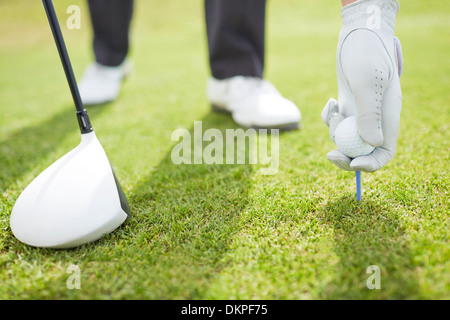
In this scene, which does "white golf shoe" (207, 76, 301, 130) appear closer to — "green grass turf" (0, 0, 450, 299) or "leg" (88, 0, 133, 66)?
"green grass turf" (0, 0, 450, 299)

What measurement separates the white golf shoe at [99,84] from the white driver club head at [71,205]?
1.77 m

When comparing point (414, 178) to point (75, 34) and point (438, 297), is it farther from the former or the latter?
point (75, 34)

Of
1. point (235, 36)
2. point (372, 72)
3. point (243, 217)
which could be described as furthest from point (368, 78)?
point (235, 36)

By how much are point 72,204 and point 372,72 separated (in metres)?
0.96

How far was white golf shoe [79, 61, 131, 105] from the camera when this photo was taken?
268cm

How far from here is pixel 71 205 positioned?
0.98 m

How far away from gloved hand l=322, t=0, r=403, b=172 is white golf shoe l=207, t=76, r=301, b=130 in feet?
2.84

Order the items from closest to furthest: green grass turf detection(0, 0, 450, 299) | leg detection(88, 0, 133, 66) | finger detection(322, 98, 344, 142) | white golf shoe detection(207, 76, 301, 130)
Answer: green grass turf detection(0, 0, 450, 299)
finger detection(322, 98, 344, 142)
white golf shoe detection(207, 76, 301, 130)
leg detection(88, 0, 133, 66)

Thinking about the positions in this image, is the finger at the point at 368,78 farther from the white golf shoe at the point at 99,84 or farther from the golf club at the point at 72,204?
the white golf shoe at the point at 99,84

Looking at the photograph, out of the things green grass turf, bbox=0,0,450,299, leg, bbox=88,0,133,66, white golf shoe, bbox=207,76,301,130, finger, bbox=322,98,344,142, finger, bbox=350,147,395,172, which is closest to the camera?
green grass turf, bbox=0,0,450,299

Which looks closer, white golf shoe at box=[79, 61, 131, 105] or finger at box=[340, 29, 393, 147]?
finger at box=[340, 29, 393, 147]

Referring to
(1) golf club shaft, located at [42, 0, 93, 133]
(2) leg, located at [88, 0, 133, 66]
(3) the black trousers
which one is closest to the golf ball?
(1) golf club shaft, located at [42, 0, 93, 133]

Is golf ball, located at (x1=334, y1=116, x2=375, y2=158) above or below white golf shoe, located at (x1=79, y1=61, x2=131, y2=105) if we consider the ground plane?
below

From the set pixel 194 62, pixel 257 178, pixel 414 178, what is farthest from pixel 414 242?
pixel 194 62
